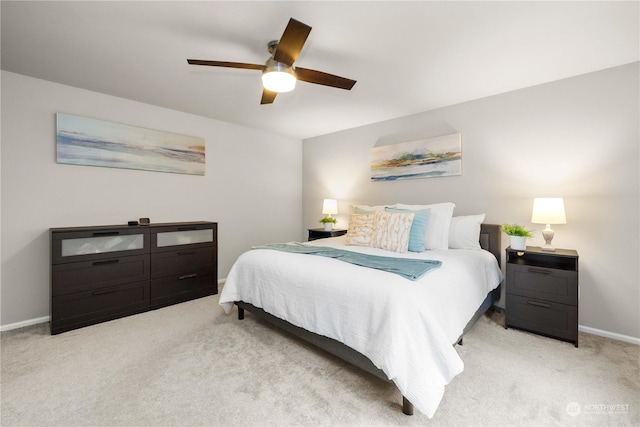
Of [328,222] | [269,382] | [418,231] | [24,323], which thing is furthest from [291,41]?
[24,323]

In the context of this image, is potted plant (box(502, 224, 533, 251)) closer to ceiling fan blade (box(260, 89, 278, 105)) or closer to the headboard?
the headboard

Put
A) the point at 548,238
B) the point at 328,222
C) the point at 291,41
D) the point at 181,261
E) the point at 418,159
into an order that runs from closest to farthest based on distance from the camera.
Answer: the point at 291,41, the point at 548,238, the point at 181,261, the point at 418,159, the point at 328,222

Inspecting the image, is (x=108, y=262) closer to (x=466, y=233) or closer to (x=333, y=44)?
(x=333, y=44)

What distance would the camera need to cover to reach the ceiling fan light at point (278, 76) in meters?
1.96

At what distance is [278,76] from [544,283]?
2.83m

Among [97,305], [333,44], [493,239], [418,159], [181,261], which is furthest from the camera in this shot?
[418,159]

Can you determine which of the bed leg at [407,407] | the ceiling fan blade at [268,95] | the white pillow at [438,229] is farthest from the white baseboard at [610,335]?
the ceiling fan blade at [268,95]

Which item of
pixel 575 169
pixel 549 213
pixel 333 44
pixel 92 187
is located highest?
pixel 333 44

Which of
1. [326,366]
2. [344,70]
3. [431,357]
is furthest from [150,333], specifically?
A: [344,70]

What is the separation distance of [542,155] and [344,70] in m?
2.18

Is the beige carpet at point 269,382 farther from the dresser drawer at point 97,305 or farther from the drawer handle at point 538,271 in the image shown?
the drawer handle at point 538,271

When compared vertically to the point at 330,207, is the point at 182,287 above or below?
below

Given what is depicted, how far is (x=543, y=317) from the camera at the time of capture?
241cm

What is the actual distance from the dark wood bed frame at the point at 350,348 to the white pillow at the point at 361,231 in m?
1.19
